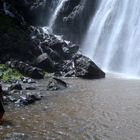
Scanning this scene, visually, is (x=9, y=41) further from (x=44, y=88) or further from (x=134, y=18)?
(x=134, y=18)

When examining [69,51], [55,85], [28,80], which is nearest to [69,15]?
[69,51]

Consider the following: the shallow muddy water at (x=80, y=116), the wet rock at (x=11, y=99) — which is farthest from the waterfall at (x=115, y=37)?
the wet rock at (x=11, y=99)

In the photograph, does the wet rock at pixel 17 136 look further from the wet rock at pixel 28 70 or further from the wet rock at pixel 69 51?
the wet rock at pixel 69 51

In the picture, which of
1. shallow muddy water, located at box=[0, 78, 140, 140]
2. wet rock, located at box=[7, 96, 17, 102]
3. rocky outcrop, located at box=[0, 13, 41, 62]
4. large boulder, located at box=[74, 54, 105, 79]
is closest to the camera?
shallow muddy water, located at box=[0, 78, 140, 140]

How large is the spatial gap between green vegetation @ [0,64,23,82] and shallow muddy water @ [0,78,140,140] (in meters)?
4.06

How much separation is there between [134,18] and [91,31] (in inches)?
260

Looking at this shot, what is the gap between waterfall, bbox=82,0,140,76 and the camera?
46.2 m

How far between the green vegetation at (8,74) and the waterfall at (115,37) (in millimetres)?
13892

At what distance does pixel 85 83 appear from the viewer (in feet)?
114

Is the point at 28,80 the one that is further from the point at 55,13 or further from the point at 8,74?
the point at 55,13

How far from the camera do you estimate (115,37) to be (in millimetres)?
48906

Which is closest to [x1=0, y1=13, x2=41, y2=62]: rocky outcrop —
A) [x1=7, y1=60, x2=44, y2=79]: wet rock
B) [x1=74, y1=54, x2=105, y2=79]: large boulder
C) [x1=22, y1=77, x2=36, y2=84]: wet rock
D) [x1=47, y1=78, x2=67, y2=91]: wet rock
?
[x1=7, y1=60, x2=44, y2=79]: wet rock

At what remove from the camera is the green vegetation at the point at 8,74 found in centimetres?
3369

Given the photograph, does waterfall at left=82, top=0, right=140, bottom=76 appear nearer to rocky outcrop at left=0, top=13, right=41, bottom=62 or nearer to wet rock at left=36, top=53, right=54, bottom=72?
wet rock at left=36, top=53, right=54, bottom=72
